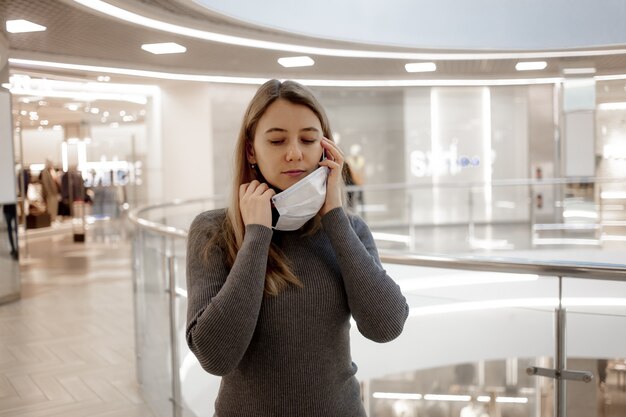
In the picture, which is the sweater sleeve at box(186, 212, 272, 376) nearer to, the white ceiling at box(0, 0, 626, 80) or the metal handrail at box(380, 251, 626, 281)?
the metal handrail at box(380, 251, 626, 281)

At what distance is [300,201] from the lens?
4.95ft

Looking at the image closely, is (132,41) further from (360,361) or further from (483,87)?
(483,87)

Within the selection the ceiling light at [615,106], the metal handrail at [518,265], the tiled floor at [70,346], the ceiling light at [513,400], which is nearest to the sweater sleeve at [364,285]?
the metal handrail at [518,265]

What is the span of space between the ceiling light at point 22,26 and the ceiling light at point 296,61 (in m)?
4.36

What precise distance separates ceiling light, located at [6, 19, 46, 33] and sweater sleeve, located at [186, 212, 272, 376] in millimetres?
7309

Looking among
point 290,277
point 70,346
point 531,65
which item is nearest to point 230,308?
point 290,277

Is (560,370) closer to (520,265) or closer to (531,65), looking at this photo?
(520,265)

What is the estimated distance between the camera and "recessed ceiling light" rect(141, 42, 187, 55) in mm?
9883

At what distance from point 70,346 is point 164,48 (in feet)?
17.9

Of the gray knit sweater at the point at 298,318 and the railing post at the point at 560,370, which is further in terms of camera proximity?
the railing post at the point at 560,370

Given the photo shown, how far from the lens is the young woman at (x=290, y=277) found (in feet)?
4.88

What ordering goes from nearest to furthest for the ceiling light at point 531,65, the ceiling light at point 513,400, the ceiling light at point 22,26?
1. the ceiling light at point 513,400
2. the ceiling light at point 22,26
3. the ceiling light at point 531,65

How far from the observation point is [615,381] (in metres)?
2.48

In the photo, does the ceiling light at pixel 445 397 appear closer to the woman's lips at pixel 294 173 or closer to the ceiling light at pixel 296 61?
the woman's lips at pixel 294 173
